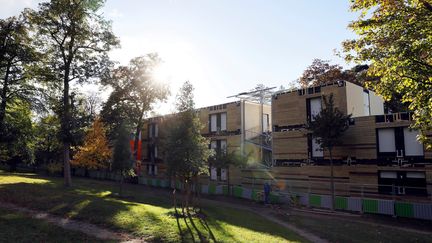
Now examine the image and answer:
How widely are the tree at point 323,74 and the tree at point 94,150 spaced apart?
1108 inches

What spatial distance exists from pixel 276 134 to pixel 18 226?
2284 centimetres

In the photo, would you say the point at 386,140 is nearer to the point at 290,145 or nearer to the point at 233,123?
the point at 290,145

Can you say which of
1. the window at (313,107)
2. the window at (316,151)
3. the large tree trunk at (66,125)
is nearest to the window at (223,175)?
the window at (316,151)

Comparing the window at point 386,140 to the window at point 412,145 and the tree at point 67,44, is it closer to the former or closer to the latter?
the window at point 412,145

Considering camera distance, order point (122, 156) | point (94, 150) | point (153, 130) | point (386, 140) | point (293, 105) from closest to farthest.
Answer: point (386, 140), point (122, 156), point (293, 105), point (94, 150), point (153, 130)

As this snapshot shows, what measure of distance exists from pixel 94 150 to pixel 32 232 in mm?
29869

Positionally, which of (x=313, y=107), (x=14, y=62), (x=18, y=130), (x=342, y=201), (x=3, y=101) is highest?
(x=14, y=62)

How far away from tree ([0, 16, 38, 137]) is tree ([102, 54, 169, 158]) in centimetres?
1255

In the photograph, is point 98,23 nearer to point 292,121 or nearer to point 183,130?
point 183,130

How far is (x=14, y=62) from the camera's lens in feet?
92.2

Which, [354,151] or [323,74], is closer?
[354,151]

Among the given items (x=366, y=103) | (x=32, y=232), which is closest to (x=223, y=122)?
(x=366, y=103)

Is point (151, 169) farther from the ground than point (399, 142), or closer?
closer

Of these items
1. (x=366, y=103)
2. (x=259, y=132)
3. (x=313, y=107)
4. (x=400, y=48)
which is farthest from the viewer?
(x=259, y=132)
